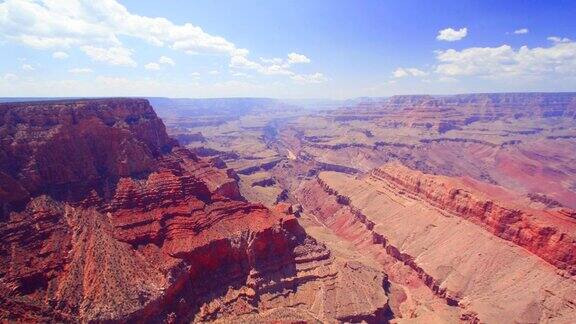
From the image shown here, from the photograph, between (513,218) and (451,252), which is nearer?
(513,218)

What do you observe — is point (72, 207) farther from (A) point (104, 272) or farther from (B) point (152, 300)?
(B) point (152, 300)

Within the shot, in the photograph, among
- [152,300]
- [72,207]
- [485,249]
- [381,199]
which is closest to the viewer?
[152,300]

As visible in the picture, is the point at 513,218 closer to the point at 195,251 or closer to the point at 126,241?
the point at 195,251

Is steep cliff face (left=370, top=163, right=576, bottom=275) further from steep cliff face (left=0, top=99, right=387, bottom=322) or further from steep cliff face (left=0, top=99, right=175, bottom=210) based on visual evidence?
steep cliff face (left=0, top=99, right=175, bottom=210)

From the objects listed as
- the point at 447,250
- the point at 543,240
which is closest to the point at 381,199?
the point at 447,250

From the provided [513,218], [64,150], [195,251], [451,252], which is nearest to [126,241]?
[195,251]

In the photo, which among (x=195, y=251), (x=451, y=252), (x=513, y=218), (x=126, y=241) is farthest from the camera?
(x=451, y=252)

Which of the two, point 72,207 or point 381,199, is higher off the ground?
point 72,207
